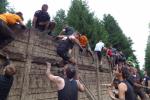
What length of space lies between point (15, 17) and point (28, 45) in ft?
5.26

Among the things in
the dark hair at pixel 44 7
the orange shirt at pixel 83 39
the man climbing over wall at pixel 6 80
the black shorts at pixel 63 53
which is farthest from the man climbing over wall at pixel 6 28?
the orange shirt at pixel 83 39

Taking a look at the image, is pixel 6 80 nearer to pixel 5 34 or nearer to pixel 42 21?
pixel 5 34

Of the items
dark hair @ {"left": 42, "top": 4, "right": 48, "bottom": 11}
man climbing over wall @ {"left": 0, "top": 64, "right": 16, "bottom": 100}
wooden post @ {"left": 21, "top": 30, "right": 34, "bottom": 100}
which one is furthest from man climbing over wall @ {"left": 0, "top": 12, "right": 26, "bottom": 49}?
dark hair @ {"left": 42, "top": 4, "right": 48, "bottom": 11}

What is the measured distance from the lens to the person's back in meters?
6.92

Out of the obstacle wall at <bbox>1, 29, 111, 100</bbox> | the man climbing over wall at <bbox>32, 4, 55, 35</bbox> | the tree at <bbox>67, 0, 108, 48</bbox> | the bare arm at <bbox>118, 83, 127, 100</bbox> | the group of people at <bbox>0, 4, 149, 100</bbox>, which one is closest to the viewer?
the group of people at <bbox>0, 4, 149, 100</bbox>

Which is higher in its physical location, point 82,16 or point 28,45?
point 82,16

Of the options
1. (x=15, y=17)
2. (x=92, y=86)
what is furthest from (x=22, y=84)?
(x=92, y=86)

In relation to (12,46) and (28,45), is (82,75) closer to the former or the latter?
(28,45)

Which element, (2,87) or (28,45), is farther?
(28,45)

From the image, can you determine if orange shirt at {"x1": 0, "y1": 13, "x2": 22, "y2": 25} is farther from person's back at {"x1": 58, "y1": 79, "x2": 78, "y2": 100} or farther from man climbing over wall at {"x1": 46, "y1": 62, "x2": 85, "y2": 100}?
person's back at {"x1": 58, "y1": 79, "x2": 78, "y2": 100}

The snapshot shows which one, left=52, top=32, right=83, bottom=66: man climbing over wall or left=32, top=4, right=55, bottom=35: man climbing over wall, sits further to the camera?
left=32, top=4, right=55, bottom=35: man climbing over wall

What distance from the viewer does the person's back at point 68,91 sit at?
6.92m

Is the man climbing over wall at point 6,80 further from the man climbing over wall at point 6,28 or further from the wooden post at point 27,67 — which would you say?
the wooden post at point 27,67

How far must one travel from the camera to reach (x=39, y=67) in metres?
11.0
